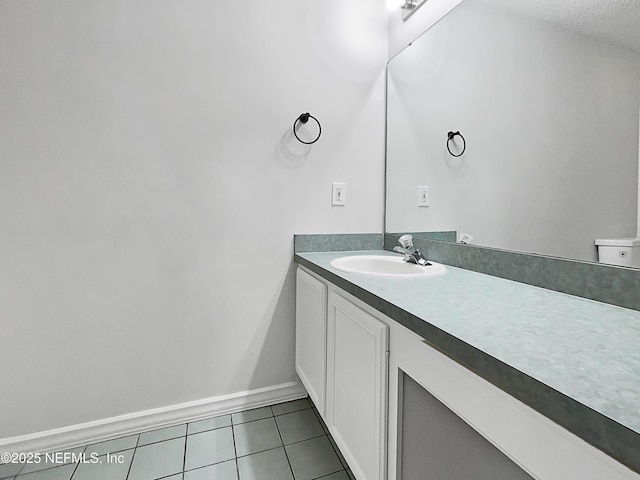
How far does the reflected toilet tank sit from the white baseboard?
147cm

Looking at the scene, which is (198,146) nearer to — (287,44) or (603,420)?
(287,44)

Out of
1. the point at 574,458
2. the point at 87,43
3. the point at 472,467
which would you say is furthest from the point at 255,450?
the point at 87,43

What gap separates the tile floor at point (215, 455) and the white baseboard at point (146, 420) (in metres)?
0.03

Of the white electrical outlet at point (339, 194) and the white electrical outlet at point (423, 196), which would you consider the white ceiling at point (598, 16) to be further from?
the white electrical outlet at point (339, 194)

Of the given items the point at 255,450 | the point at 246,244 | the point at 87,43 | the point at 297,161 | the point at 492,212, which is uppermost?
the point at 87,43

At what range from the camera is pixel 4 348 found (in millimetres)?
1306

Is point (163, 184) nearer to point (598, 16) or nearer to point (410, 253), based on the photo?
point (410, 253)

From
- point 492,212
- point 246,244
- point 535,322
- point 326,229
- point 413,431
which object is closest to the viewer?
point 535,322

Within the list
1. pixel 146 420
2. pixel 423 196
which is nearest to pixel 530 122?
pixel 423 196

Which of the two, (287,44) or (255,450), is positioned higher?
(287,44)

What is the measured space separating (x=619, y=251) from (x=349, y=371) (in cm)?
84

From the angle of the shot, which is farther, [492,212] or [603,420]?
[492,212]

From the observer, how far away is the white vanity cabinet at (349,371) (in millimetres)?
887

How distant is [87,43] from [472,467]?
1.93 meters
